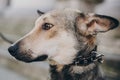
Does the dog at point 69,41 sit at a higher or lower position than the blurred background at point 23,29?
lower

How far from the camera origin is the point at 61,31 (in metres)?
1.79

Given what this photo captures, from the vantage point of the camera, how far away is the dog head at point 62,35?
1775 millimetres

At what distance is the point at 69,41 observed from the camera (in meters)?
1.79

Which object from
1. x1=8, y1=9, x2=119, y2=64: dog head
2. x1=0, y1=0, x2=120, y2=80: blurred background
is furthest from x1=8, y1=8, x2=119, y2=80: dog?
x1=0, y1=0, x2=120, y2=80: blurred background

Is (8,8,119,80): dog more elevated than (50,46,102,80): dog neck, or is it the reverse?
(8,8,119,80): dog

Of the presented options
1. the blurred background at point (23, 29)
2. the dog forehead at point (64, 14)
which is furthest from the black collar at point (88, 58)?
the blurred background at point (23, 29)

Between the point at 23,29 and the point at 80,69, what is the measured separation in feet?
2.21

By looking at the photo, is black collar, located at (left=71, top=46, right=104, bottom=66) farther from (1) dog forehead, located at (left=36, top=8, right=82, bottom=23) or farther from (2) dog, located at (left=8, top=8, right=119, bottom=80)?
(1) dog forehead, located at (left=36, top=8, right=82, bottom=23)

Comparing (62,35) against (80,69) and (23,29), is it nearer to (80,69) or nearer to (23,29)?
(80,69)

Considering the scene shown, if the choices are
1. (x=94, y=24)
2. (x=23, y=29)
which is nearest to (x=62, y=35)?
(x=94, y=24)

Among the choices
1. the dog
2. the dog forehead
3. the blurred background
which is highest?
the blurred background

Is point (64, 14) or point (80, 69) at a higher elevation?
point (64, 14)

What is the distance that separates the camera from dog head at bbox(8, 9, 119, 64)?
1.78m

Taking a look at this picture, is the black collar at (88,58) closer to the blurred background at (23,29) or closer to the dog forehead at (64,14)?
the dog forehead at (64,14)
